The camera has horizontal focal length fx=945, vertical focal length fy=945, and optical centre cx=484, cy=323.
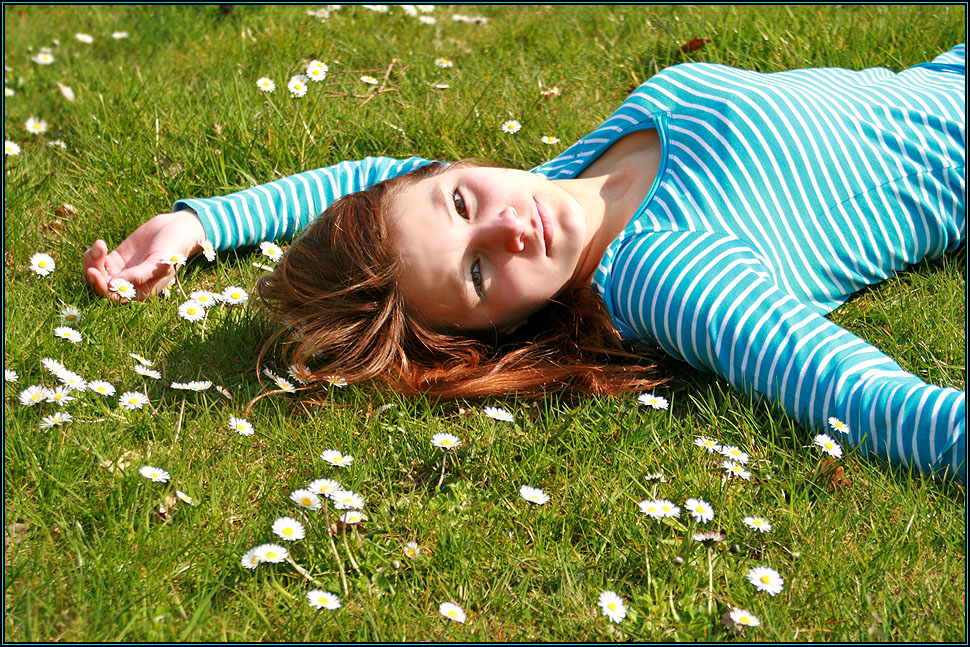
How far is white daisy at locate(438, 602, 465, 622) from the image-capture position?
5.43ft

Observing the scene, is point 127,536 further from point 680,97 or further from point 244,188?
point 680,97

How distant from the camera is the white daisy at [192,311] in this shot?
243 centimetres

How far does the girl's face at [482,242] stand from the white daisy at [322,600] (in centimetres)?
83

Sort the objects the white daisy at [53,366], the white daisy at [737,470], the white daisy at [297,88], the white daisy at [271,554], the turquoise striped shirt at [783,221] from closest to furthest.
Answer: the white daisy at [271,554], the white daisy at [737,470], the turquoise striped shirt at [783,221], the white daisy at [53,366], the white daisy at [297,88]

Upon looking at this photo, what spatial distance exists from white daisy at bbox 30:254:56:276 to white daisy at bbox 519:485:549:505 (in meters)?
1.51

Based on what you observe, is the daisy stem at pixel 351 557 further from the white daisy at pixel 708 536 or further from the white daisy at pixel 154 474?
the white daisy at pixel 708 536

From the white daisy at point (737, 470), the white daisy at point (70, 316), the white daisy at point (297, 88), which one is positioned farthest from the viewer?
the white daisy at point (297, 88)

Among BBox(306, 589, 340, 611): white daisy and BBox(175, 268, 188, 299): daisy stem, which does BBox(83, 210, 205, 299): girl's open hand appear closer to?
BBox(175, 268, 188, 299): daisy stem

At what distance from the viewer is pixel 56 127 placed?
347 cm

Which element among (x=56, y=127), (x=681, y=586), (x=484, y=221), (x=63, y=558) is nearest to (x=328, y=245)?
(x=484, y=221)

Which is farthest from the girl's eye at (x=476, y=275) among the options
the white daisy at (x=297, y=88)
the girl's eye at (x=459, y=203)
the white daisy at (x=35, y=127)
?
the white daisy at (x=35, y=127)

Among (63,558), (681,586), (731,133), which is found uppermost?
(731,133)

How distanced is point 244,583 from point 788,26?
2981mm

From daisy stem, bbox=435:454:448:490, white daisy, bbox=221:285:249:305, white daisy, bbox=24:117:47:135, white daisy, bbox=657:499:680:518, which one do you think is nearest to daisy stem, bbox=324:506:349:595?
daisy stem, bbox=435:454:448:490
